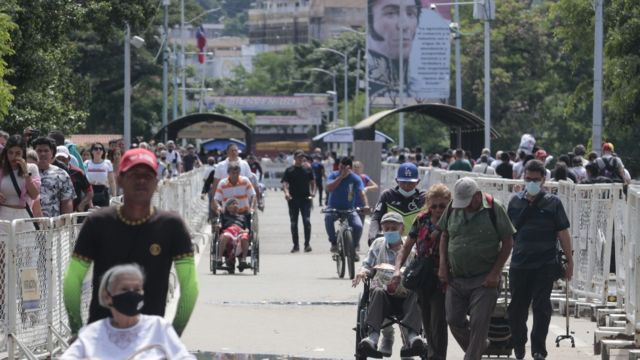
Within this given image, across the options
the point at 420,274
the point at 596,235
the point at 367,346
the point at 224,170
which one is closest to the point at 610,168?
the point at 596,235

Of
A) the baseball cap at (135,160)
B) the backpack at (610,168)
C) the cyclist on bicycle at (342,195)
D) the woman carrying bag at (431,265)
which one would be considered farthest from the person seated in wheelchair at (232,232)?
the baseball cap at (135,160)

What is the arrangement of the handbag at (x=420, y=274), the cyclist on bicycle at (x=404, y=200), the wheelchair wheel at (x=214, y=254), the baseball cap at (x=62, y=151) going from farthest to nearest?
the wheelchair wheel at (x=214, y=254) → the baseball cap at (x=62, y=151) → the cyclist on bicycle at (x=404, y=200) → the handbag at (x=420, y=274)

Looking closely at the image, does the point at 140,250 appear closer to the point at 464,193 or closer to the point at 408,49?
the point at 464,193

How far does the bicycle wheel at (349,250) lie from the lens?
76.3 ft

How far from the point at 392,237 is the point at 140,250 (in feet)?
17.6

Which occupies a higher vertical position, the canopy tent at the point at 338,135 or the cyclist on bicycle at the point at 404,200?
the canopy tent at the point at 338,135

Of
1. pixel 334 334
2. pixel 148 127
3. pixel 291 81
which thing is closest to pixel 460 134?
pixel 334 334

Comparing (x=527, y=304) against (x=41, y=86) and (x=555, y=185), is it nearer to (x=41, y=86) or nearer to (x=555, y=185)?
(x=555, y=185)

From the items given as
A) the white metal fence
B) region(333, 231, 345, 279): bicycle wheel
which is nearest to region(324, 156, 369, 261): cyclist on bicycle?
region(333, 231, 345, 279): bicycle wheel

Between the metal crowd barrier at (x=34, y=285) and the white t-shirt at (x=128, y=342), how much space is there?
4946 mm

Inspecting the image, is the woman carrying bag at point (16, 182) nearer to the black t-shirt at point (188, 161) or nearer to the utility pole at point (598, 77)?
the utility pole at point (598, 77)

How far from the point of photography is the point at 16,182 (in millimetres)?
15477

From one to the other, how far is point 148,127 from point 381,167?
1599 inches

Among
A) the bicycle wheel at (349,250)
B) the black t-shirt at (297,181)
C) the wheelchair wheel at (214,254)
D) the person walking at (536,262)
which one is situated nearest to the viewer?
the person walking at (536,262)
